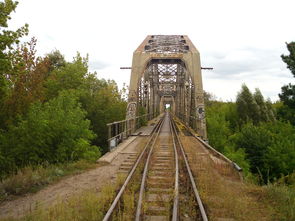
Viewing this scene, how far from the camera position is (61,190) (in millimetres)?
5754

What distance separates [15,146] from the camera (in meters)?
10.2

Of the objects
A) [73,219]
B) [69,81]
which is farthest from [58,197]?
[69,81]

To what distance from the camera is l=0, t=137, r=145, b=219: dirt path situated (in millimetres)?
4695

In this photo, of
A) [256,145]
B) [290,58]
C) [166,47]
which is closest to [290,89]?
[290,58]

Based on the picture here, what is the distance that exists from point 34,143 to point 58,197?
17.3 ft

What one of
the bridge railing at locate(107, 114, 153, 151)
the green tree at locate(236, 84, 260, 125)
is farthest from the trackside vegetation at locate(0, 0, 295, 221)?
the green tree at locate(236, 84, 260, 125)

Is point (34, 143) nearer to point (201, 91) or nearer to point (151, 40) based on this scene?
point (201, 91)

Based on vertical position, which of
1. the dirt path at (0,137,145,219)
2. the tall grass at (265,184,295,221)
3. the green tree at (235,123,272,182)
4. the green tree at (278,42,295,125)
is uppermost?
the green tree at (278,42,295,125)

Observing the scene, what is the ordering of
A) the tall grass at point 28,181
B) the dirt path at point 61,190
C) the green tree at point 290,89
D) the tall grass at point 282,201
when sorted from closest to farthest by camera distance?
the tall grass at point 282,201 → the dirt path at point 61,190 → the tall grass at point 28,181 → the green tree at point 290,89

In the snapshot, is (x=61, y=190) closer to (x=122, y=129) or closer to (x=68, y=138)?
(x=68, y=138)

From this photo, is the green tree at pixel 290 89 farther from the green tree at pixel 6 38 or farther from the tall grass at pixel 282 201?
the green tree at pixel 6 38

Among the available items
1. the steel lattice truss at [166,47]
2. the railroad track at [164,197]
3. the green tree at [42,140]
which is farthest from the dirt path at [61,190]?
the steel lattice truss at [166,47]

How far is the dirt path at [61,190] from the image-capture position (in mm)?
4695

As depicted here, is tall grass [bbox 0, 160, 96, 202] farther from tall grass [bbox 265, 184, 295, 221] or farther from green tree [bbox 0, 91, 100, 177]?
tall grass [bbox 265, 184, 295, 221]
